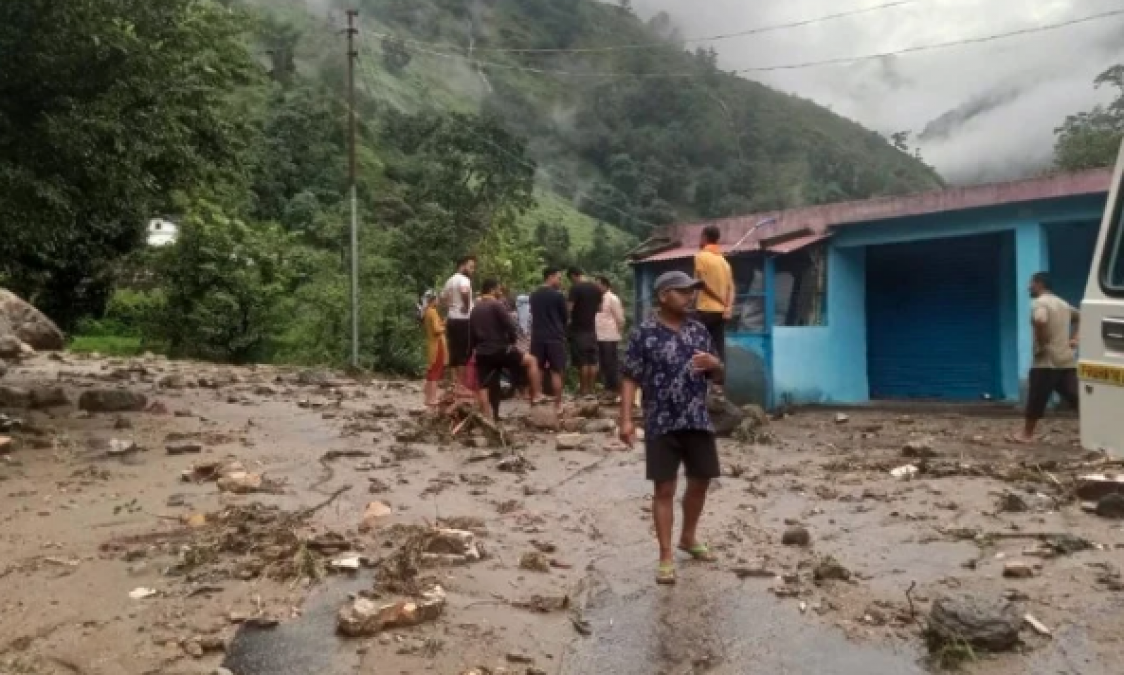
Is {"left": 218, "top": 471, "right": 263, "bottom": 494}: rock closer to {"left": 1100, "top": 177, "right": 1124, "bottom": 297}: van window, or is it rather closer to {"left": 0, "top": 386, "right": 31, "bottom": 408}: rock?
{"left": 0, "top": 386, "right": 31, "bottom": 408}: rock

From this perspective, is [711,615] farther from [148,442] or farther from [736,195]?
[736,195]

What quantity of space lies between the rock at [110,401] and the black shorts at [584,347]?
4901mm

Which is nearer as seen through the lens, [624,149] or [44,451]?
[44,451]

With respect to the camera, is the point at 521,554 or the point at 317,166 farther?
the point at 317,166

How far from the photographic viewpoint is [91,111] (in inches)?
374

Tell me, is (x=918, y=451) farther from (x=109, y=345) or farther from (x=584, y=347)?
(x=109, y=345)

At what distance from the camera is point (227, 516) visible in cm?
614

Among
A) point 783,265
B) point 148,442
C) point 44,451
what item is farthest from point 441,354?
point 783,265

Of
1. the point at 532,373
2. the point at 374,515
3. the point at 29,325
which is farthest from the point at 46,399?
the point at 29,325

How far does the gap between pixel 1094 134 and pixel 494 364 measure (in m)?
29.0

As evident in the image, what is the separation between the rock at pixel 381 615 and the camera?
4.34m

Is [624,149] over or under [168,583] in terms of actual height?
over

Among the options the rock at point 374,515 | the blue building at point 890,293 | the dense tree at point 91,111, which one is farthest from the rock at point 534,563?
the blue building at point 890,293

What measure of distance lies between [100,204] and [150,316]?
1403 cm
